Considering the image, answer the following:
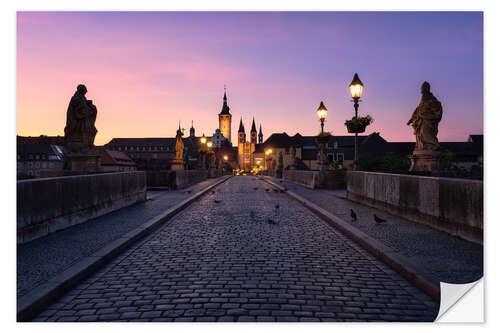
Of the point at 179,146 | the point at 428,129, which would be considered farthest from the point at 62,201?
the point at 179,146

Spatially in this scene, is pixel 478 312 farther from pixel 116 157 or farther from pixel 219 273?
pixel 116 157

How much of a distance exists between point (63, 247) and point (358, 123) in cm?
1167

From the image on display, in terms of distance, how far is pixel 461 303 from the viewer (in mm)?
3500

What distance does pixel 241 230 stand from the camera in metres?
7.43

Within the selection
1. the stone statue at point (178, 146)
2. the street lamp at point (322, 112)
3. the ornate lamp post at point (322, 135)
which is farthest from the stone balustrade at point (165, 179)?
the street lamp at point (322, 112)

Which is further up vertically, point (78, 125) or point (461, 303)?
point (78, 125)

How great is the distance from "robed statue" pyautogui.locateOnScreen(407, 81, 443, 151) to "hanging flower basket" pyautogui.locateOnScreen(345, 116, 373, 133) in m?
2.10

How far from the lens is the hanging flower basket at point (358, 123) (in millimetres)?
13625

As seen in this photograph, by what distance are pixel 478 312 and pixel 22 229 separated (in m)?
6.38

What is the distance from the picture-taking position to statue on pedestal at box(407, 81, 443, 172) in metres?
11.7

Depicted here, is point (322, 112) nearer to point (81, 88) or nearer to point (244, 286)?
point (81, 88)

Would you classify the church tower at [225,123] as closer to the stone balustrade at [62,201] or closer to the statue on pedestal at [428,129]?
the statue on pedestal at [428,129]
